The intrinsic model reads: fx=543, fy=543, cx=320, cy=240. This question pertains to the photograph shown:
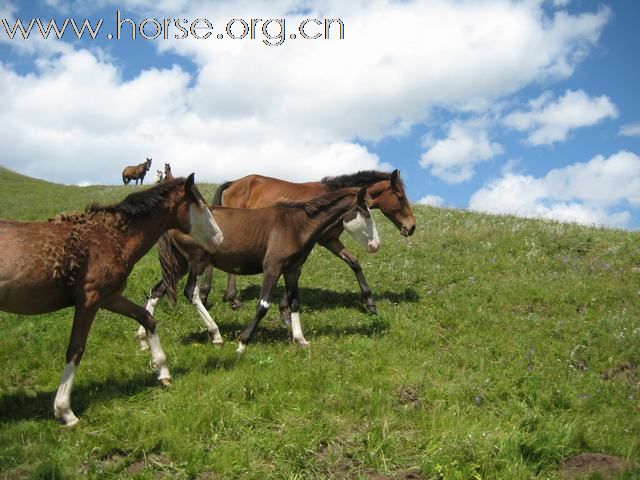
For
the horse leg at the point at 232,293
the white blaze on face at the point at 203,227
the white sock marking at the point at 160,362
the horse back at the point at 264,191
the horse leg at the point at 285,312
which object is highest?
the horse back at the point at 264,191

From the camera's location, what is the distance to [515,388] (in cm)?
800

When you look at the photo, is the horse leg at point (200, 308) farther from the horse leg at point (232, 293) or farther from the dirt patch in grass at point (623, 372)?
the dirt patch in grass at point (623, 372)

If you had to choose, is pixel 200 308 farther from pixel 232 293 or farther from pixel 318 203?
pixel 318 203

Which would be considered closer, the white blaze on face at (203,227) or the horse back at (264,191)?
the white blaze on face at (203,227)

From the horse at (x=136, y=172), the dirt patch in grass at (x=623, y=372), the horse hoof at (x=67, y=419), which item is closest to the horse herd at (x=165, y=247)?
the horse hoof at (x=67, y=419)

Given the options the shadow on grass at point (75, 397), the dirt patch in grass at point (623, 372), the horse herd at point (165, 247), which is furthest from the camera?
the dirt patch in grass at point (623, 372)

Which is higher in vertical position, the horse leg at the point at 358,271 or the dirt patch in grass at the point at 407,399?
the horse leg at the point at 358,271

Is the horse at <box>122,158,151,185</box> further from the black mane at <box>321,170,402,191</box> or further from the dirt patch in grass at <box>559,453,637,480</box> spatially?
the dirt patch in grass at <box>559,453,637,480</box>

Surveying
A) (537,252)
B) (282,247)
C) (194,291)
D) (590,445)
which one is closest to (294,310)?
(282,247)

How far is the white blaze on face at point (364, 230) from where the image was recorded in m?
10.9

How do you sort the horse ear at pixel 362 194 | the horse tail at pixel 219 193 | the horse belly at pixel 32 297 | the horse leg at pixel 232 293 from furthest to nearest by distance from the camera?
1. the horse tail at pixel 219 193
2. the horse leg at pixel 232 293
3. the horse ear at pixel 362 194
4. the horse belly at pixel 32 297

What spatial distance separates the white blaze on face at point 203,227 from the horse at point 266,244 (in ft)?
4.19

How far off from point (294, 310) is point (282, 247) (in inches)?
46.7

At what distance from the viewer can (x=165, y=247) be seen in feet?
34.8
